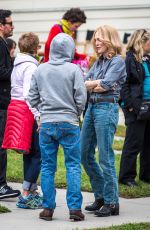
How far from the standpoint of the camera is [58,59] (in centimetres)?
809

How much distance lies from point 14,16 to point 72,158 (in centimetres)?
1841

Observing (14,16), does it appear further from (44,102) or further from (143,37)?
(44,102)

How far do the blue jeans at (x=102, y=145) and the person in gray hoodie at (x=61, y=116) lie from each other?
257 mm

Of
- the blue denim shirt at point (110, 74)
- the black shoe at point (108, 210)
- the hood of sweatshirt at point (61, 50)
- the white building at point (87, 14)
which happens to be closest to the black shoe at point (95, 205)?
the black shoe at point (108, 210)

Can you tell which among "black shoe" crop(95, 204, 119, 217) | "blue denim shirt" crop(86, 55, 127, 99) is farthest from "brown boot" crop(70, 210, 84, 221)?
"blue denim shirt" crop(86, 55, 127, 99)

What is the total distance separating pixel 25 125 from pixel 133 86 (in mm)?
1687

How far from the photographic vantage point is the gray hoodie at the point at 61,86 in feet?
26.3

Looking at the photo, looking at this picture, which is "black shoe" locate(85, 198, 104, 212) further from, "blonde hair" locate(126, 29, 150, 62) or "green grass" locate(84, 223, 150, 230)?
"blonde hair" locate(126, 29, 150, 62)

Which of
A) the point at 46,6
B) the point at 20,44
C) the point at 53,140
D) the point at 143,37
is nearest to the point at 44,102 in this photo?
the point at 53,140

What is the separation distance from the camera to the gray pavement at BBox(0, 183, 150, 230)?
25.6ft

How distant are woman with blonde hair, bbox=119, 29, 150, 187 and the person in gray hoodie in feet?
6.31

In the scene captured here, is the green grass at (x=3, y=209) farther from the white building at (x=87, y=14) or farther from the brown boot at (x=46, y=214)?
the white building at (x=87, y=14)

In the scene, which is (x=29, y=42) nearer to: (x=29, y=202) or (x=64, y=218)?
(x=29, y=202)

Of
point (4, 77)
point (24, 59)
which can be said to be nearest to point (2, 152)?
point (4, 77)
